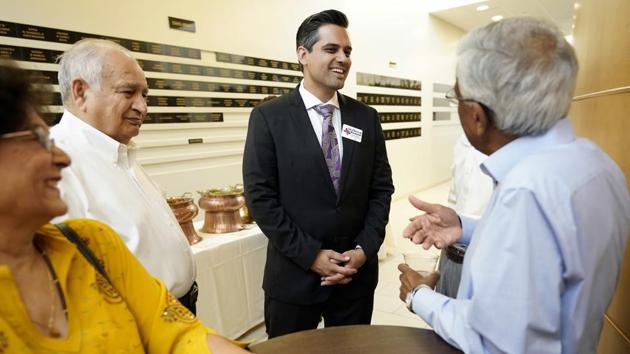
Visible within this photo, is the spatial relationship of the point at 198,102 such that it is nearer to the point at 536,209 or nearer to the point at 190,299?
the point at 190,299

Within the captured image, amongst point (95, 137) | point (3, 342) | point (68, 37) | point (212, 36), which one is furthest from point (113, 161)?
point (212, 36)

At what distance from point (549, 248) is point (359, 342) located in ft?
1.79

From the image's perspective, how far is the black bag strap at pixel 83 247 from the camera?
77cm

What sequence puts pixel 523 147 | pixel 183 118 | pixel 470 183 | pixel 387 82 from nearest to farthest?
pixel 523 147, pixel 470 183, pixel 183 118, pixel 387 82

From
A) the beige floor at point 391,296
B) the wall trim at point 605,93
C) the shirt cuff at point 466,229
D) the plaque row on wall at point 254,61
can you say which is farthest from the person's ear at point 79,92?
the plaque row on wall at point 254,61

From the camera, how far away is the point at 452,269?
1.62 metres

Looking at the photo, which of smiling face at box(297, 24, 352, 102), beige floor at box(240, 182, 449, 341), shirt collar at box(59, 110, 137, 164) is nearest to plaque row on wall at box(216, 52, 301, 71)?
beige floor at box(240, 182, 449, 341)

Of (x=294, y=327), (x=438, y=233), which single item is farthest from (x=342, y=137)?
(x=294, y=327)

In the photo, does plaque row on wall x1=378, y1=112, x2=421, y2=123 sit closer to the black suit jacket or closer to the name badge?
the name badge

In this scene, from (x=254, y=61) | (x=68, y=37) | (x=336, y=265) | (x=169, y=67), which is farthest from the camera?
(x=254, y=61)

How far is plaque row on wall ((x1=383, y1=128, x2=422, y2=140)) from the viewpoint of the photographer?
686 centimetres

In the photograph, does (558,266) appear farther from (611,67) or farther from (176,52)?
(176,52)

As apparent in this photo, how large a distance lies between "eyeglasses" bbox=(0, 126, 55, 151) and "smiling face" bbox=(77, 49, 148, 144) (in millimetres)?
661

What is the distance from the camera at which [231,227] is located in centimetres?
244
